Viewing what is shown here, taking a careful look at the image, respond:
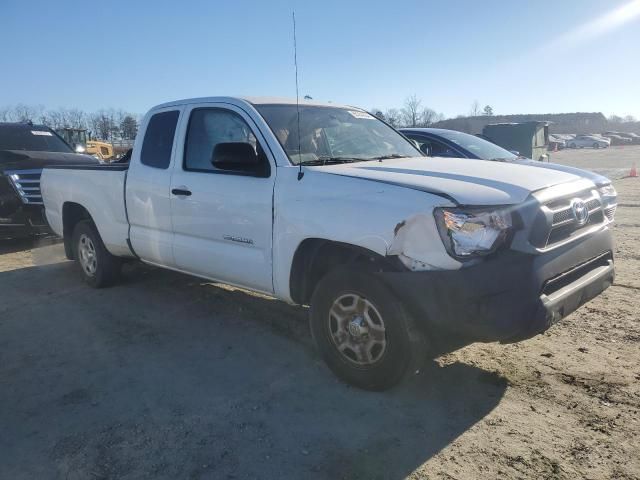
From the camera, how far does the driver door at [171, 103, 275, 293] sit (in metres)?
4.01

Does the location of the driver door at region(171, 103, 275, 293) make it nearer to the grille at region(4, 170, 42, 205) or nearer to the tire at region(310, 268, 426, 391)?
the tire at region(310, 268, 426, 391)

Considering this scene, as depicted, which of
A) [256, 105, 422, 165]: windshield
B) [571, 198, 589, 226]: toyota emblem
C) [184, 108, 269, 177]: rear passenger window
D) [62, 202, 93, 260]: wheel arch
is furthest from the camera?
[62, 202, 93, 260]: wheel arch

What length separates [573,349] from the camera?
13.4 ft

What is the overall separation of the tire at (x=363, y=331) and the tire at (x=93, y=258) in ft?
10.8

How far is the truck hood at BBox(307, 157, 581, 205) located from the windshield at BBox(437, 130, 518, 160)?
13.8 feet

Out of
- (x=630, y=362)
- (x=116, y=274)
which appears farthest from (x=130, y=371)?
(x=630, y=362)

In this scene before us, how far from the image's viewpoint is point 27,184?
27.4 ft

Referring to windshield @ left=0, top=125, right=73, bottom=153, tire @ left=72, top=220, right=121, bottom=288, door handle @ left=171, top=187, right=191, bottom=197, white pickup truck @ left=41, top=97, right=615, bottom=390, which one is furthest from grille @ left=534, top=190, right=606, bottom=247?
windshield @ left=0, top=125, right=73, bottom=153

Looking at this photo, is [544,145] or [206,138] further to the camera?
[544,145]

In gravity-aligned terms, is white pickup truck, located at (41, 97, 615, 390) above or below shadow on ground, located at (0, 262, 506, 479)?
above

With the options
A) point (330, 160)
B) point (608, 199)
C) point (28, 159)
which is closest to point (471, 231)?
point (330, 160)

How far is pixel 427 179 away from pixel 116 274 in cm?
417

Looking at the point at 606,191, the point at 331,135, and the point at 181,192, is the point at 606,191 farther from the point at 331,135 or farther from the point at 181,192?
the point at 181,192

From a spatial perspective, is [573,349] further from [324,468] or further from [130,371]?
[130,371]
